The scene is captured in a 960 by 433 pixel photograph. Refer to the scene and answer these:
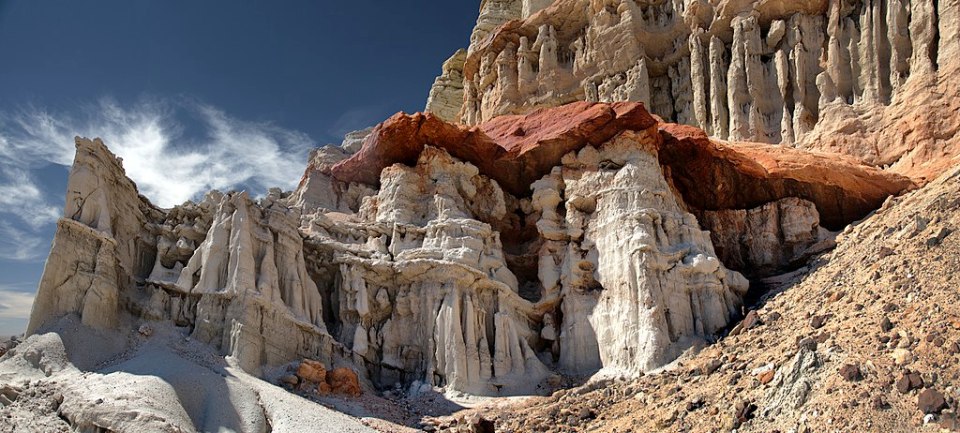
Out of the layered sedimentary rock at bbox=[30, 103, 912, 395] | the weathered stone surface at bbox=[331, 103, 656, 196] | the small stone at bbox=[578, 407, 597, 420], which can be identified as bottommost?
the small stone at bbox=[578, 407, 597, 420]

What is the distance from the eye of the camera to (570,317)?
3133 cm

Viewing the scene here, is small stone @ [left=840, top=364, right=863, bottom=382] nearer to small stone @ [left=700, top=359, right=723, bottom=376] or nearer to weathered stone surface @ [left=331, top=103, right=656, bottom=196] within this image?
small stone @ [left=700, top=359, right=723, bottom=376]

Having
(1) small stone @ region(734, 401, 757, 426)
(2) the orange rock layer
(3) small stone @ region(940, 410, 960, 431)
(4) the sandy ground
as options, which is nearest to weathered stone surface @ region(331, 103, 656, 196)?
(2) the orange rock layer

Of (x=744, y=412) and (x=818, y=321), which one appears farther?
(x=818, y=321)

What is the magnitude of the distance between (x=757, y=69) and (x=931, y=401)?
29287mm

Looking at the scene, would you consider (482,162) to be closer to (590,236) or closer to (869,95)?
(590,236)

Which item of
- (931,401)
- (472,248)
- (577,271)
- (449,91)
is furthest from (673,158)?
(449,91)

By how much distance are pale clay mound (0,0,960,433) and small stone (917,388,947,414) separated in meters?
0.11

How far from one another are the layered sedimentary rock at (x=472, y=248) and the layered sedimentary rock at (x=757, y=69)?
4117mm

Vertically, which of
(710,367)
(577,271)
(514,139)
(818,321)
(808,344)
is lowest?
(710,367)

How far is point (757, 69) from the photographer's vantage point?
43188 millimetres

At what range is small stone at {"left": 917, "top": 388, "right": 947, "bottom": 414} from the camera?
54.5 ft

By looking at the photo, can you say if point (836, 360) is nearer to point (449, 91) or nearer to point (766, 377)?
point (766, 377)

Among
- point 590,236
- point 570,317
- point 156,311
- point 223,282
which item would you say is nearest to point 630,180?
point 590,236
